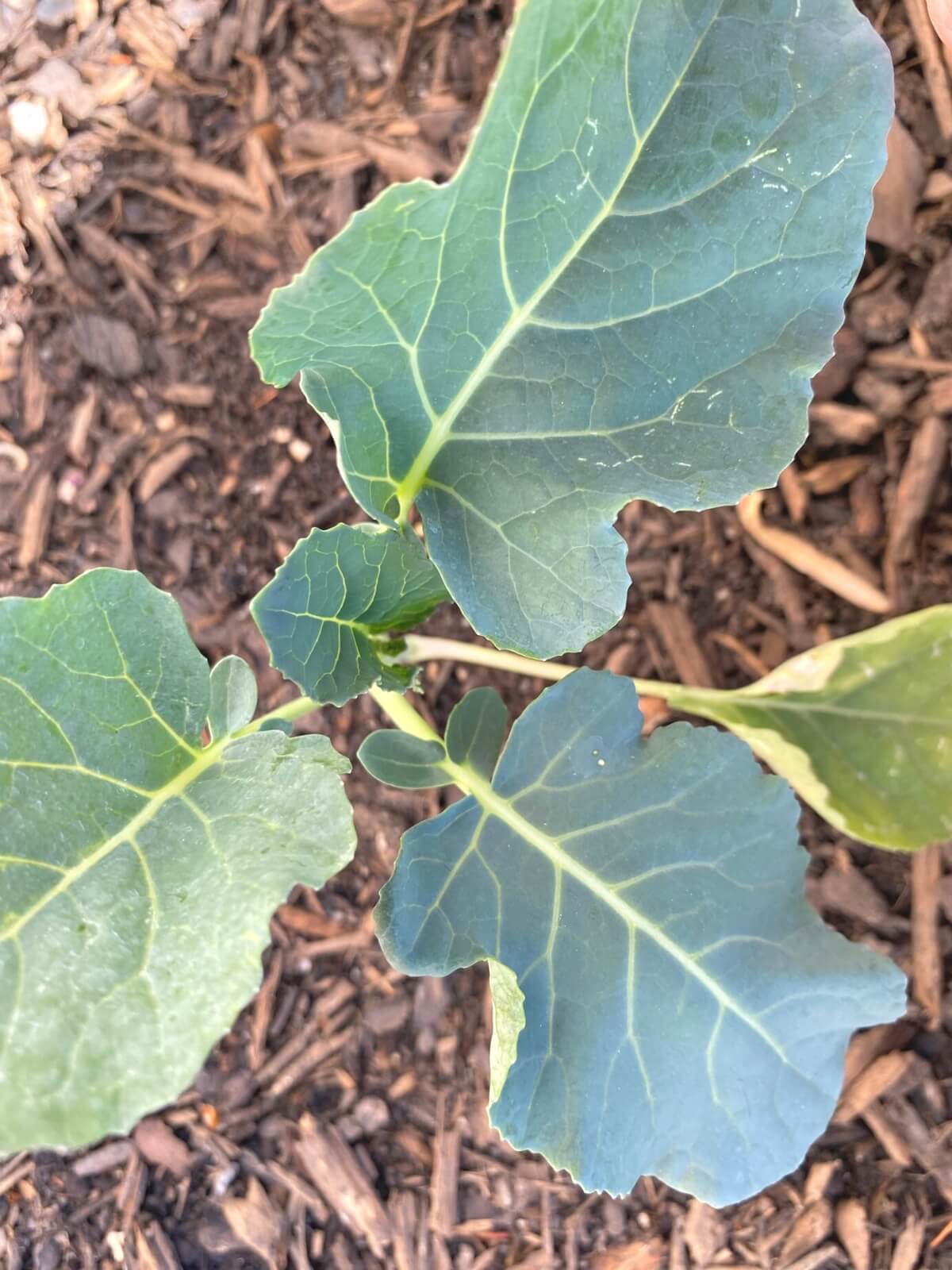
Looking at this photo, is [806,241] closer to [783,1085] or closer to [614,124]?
[614,124]

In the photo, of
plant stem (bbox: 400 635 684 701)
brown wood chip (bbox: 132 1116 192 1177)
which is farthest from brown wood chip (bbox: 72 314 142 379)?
brown wood chip (bbox: 132 1116 192 1177)

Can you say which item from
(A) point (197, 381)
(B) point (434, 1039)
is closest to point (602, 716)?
(B) point (434, 1039)

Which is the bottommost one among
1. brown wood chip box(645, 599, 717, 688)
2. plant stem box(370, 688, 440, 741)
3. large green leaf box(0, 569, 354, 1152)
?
brown wood chip box(645, 599, 717, 688)

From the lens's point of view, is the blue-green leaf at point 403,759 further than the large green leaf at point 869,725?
No

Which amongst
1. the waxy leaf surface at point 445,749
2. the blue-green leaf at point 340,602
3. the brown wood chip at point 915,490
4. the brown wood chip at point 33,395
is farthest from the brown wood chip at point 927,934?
the brown wood chip at point 33,395

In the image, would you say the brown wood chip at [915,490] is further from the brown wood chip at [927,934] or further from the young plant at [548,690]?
the young plant at [548,690]

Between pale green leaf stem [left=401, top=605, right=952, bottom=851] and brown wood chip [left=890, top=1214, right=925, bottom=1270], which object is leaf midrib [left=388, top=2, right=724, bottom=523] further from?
brown wood chip [left=890, top=1214, right=925, bottom=1270]

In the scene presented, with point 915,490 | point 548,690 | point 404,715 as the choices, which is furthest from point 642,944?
point 915,490

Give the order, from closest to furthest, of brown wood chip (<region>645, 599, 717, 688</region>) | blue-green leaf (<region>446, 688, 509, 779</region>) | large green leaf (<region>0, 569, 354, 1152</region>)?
large green leaf (<region>0, 569, 354, 1152</region>), blue-green leaf (<region>446, 688, 509, 779</region>), brown wood chip (<region>645, 599, 717, 688</region>)
